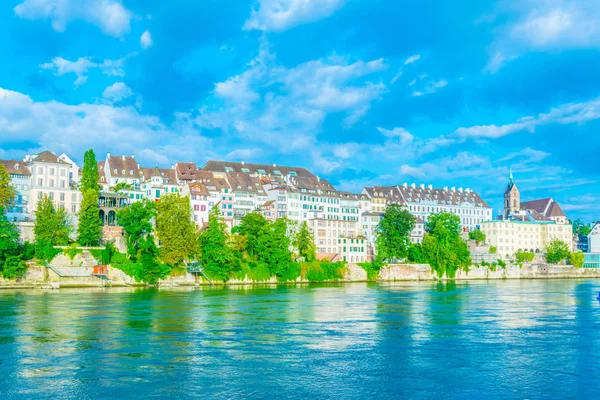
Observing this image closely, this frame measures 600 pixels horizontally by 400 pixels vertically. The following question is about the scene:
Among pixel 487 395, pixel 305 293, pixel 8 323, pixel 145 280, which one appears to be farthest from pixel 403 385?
pixel 145 280

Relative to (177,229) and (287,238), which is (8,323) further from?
(287,238)

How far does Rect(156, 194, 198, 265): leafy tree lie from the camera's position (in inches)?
3206

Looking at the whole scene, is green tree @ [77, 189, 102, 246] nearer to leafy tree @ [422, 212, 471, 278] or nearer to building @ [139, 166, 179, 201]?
building @ [139, 166, 179, 201]

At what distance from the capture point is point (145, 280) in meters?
80.2

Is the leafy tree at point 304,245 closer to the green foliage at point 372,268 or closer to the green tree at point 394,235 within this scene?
the green foliage at point 372,268

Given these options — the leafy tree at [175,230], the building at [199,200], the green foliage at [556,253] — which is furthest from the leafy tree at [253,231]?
the green foliage at [556,253]

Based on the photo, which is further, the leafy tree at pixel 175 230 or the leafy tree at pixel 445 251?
the leafy tree at pixel 445 251

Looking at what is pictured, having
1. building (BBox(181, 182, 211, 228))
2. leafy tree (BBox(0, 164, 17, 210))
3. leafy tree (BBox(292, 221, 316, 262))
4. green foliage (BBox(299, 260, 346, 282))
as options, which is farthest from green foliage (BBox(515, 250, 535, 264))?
leafy tree (BBox(0, 164, 17, 210))

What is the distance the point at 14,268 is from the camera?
7225cm

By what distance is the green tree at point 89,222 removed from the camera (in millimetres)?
82625

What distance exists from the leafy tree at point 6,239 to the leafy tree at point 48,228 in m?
3.15

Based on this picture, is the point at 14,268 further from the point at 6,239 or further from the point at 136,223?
the point at 136,223

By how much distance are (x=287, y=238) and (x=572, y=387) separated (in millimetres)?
67951

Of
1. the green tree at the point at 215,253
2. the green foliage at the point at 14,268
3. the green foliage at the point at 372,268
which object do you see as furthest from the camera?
the green foliage at the point at 372,268
